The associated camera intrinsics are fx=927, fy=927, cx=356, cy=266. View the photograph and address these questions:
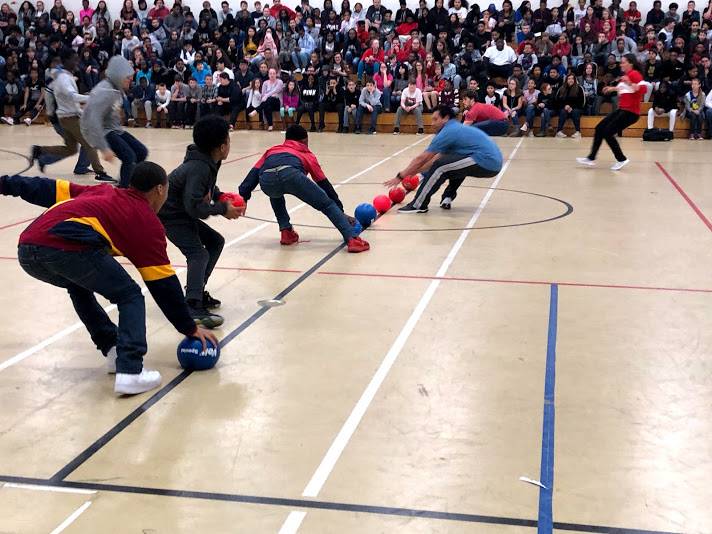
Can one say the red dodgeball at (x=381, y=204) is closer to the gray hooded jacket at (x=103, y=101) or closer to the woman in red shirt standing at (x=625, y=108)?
the gray hooded jacket at (x=103, y=101)

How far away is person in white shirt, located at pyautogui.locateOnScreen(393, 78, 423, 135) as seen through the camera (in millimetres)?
21281

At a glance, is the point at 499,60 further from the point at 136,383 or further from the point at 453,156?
the point at 136,383

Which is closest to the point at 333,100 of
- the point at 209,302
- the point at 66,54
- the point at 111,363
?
the point at 66,54

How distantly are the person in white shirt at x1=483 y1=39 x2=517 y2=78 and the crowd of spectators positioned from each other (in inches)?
1.0

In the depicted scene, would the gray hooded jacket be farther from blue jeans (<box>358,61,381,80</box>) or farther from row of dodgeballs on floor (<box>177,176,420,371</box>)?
blue jeans (<box>358,61,381,80</box>)

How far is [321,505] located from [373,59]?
64.7ft

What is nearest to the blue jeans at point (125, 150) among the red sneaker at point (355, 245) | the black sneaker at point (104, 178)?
the black sneaker at point (104, 178)

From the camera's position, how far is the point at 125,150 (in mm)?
11086

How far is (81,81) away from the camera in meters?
22.5

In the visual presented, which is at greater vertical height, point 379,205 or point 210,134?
point 210,134

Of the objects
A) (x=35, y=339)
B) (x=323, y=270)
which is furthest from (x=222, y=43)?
(x=35, y=339)

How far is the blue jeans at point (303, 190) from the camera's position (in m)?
8.23

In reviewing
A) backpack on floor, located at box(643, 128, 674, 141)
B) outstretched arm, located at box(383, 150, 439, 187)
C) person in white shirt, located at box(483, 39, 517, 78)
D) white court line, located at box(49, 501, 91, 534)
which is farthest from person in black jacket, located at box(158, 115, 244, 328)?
person in white shirt, located at box(483, 39, 517, 78)

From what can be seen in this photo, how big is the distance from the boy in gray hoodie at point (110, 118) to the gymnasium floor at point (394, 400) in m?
2.26
